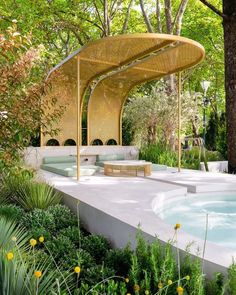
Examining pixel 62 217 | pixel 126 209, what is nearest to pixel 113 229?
pixel 126 209

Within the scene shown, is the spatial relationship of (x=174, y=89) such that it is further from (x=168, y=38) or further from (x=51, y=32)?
(x=168, y=38)

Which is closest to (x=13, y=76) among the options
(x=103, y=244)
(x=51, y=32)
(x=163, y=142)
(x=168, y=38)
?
(x=103, y=244)

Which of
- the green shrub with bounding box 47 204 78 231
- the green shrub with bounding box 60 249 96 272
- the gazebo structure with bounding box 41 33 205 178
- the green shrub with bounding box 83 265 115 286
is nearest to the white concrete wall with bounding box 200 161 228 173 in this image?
the gazebo structure with bounding box 41 33 205 178

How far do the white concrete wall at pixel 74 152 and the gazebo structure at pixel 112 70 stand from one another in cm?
54

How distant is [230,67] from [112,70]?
329cm

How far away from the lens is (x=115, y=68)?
1032 centimetres

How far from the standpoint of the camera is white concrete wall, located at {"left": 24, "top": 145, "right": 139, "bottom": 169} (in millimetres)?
11375

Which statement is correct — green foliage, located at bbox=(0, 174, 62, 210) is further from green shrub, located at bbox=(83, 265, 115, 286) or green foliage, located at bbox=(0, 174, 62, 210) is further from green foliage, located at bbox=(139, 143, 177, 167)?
green foliage, located at bbox=(139, 143, 177, 167)

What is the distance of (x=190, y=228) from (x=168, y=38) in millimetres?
3545

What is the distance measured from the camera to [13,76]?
474 centimetres

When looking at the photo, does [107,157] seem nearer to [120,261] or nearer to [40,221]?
[40,221]

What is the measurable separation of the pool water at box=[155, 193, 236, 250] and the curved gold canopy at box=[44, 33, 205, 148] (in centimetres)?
309

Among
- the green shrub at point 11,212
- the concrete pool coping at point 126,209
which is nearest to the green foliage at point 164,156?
the concrete pool coping at point 126,209

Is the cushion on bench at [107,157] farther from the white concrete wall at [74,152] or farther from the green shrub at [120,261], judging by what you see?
the green shrub at [120,261]
